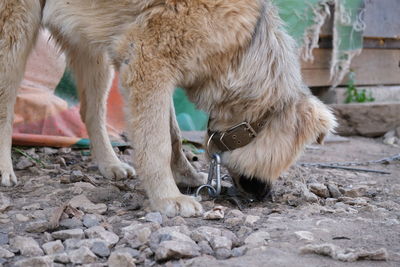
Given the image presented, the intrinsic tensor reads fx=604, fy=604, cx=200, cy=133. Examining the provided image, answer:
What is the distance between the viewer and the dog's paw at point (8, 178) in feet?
13.0

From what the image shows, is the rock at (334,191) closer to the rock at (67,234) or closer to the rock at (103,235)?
the rock at (103,235)

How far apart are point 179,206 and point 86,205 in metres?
0.54

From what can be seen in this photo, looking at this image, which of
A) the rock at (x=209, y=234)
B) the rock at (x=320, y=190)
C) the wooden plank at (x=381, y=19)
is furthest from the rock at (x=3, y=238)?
the wooden plank at (x=381, y=19)

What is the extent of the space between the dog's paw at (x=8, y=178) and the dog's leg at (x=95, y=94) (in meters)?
0.71

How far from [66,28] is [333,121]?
1776mm

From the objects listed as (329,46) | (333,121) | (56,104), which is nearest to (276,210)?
(333,121)

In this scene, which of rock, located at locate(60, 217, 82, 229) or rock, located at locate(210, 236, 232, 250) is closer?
rock, located at locate(210, 236, 232, 250)

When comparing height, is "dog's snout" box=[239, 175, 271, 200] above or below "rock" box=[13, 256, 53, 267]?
above

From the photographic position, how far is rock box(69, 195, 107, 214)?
3.34m

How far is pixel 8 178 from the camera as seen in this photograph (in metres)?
3.98

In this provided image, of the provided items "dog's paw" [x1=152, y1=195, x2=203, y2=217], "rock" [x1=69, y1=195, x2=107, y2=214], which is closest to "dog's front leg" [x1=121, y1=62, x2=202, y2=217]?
"dog's paw" [x1=152, y1=195, x2=203, y2=217]

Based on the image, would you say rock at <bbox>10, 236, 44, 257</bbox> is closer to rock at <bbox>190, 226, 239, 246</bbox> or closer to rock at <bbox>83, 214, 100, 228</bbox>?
rock at <bbox>83, 214, 100, 228</bbox>

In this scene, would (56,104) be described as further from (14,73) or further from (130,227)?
(130,227)

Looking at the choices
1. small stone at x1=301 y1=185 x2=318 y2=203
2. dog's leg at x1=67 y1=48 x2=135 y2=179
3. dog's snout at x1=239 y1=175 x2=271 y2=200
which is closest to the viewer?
dog's snout at x1=239 y1=175 x2=271 y2=200
